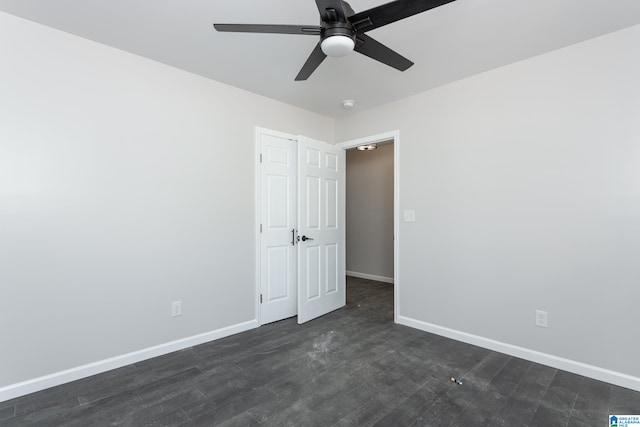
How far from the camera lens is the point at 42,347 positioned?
2.14m

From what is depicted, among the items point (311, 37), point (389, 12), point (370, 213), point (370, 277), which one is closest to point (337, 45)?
point (389, 12)

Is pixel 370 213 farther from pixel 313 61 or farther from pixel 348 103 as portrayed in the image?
pixel 313 61

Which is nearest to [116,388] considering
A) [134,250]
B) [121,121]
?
[134,250]

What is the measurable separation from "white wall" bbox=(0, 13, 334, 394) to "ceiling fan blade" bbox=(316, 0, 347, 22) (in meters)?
1.89

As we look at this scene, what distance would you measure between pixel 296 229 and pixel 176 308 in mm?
1541

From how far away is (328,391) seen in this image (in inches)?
82.7

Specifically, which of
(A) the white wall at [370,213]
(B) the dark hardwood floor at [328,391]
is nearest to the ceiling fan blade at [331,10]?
(B) the dark hardwood floor at [328,391]

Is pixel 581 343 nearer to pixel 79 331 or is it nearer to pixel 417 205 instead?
pixel 417 205

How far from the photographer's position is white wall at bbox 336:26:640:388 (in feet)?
7.27

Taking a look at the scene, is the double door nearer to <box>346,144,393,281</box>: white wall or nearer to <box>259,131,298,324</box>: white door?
<box>259,131,298,324</box>: white door

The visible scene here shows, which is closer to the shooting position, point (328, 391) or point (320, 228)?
point (328, 391)

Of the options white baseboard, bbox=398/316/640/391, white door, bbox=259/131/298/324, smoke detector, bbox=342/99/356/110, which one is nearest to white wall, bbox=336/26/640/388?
white baseboard, bbox=398/316/640/391

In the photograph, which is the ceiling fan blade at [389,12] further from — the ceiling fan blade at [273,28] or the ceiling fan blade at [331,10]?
the ceiling fan blade at [273,28]

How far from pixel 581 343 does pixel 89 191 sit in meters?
4.08
